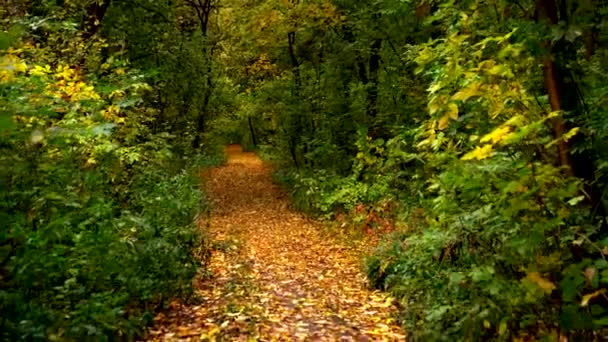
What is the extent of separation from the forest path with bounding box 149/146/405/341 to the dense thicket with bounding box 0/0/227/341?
1.68ft

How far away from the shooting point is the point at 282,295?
765cm

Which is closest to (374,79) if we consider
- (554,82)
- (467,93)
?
(554,82)

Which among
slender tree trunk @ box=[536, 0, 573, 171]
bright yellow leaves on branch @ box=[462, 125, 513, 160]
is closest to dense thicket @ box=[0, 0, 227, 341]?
bright yellow leaves on branch @ box=[462, 125, 513, 160]

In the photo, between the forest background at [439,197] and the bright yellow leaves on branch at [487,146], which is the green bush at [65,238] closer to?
the forest background at [439,197]

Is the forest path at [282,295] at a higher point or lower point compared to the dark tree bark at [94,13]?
lower

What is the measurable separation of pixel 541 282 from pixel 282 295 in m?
4.29

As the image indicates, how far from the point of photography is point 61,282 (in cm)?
546

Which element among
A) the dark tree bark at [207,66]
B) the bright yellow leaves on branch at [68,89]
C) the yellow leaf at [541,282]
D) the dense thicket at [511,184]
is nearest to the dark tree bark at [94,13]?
the bright yellow leaves on branch at [68,89]

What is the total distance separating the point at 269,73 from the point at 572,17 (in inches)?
801

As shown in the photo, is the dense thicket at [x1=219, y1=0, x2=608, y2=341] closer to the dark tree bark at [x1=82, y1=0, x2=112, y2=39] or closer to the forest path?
the forest path

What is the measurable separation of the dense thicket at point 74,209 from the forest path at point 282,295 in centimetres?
51

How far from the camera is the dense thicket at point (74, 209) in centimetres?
473

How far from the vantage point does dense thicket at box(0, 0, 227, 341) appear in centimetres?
473

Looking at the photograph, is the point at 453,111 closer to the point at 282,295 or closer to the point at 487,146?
the point at 487,146
